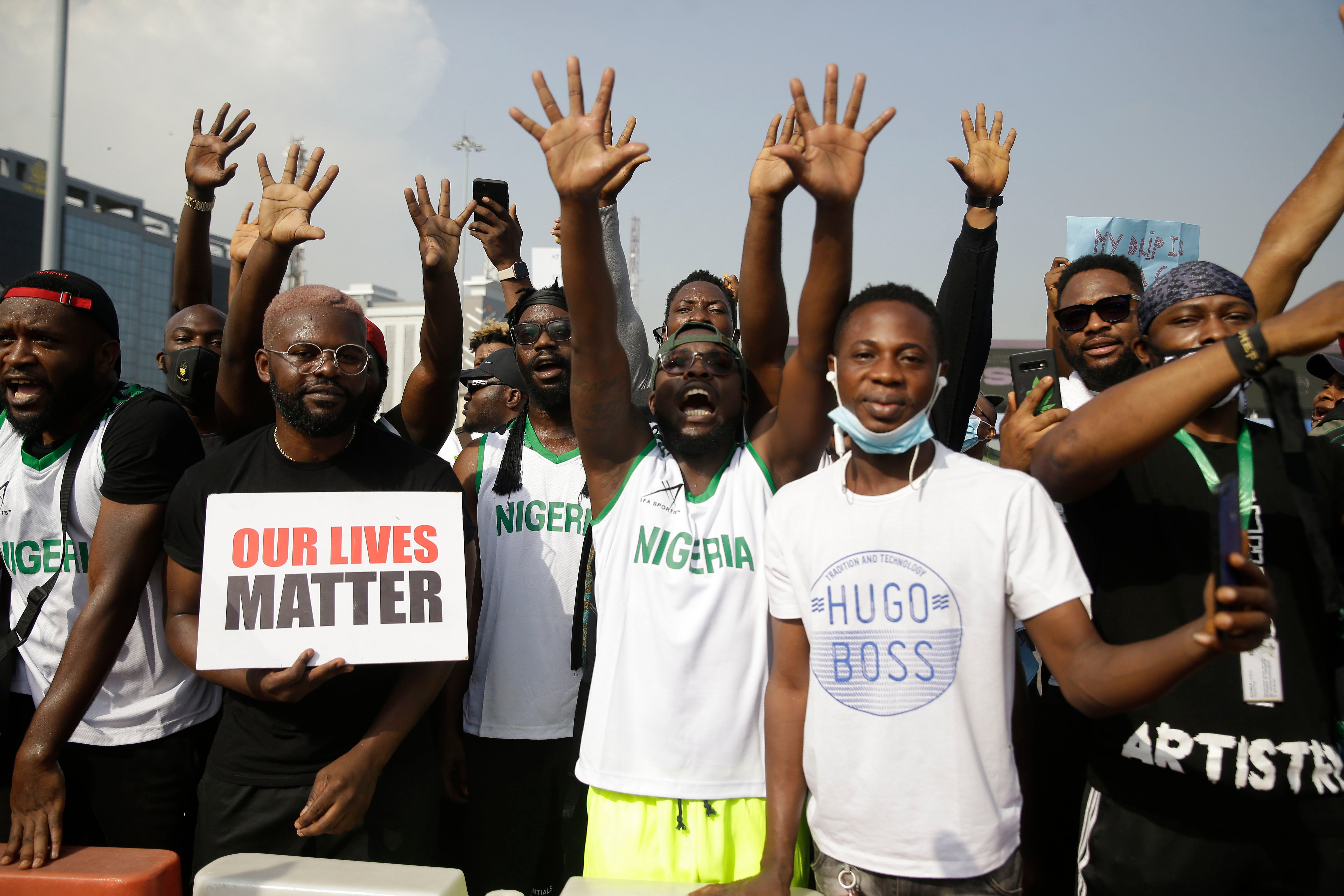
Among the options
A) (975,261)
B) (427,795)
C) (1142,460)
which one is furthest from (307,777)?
(975,261)

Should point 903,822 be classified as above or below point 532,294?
below

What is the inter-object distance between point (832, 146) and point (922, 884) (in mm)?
2193

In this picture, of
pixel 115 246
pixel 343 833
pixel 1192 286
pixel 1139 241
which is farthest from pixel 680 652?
pixel 115 246

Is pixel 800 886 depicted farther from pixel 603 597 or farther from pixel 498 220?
pixel 498 220

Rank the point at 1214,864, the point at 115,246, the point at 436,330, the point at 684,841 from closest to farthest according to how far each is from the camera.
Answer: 1. the point at 1214,864
2. the point at 684,841
3. the point at 436,330
4. the point at 115,246

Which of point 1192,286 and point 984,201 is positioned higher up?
point 984,201

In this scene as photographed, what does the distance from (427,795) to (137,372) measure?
3543 inches

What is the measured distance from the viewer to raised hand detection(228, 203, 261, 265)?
4.25 meters

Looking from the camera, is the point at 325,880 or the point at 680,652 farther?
the point at 680,652

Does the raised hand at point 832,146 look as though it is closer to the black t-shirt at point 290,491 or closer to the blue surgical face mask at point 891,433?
the blue surgical face mask at point 891,433

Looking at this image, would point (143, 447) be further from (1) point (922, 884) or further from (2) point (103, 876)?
(1) point (922, 884)

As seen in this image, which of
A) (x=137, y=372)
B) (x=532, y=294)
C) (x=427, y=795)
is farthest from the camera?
(x=137, y=372)

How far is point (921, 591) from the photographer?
2229mm

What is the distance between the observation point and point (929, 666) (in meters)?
2.20
